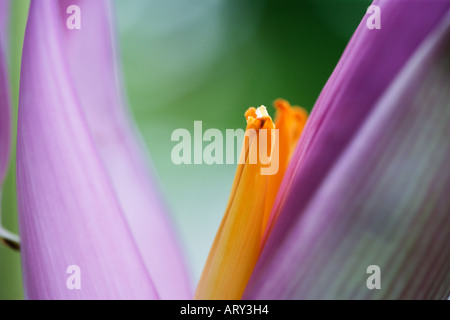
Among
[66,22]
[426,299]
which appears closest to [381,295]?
[426,299]

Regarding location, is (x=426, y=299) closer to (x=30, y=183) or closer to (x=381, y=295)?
(x=381, y=295)

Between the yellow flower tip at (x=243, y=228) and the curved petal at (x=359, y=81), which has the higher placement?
the curved petal at (x=359, y=81)

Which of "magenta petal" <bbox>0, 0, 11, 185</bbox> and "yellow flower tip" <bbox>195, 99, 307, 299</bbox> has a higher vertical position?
"magenta petal" <bbox>0, 0, 11, 185</bbox>

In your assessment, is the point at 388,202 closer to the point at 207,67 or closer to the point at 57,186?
the point at 57,186

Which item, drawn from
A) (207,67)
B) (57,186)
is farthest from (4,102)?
(207,67)
